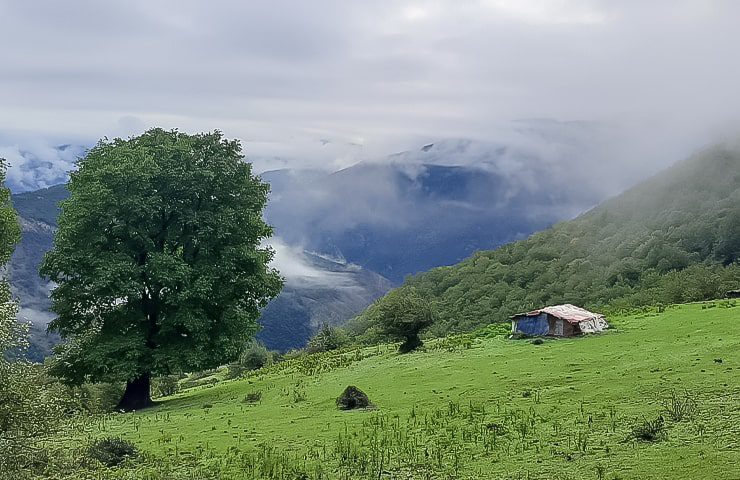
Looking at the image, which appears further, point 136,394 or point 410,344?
point 410,344

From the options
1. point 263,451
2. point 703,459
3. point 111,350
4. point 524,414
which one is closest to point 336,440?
point 263,451

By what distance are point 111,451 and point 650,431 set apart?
14.4m

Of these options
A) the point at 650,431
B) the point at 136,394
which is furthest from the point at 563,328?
the point at 136,394

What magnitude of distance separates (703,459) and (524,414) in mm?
6498

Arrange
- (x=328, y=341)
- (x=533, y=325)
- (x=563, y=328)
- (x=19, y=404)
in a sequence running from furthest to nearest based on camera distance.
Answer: (x=328, y=341)
(x=533, y=325)
(x=563, y=328)
(x=19, y=404)

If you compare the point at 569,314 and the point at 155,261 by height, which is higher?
the point at 155,261

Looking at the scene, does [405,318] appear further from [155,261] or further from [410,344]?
[155,261]

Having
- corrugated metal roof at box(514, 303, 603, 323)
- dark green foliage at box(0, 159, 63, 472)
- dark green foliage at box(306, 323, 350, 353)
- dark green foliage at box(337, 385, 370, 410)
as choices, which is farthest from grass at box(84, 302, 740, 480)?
dark green foliage at box(306, 323, 350, 353)

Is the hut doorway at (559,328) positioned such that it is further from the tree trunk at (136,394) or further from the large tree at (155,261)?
the tree trunk at (136,394)

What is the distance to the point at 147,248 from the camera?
32.6m

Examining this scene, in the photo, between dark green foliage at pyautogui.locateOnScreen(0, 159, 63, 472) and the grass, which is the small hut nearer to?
the grass

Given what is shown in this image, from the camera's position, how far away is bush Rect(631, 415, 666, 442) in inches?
659

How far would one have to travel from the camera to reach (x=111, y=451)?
66.5ft

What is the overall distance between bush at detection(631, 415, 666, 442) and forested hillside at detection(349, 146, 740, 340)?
3822cm
